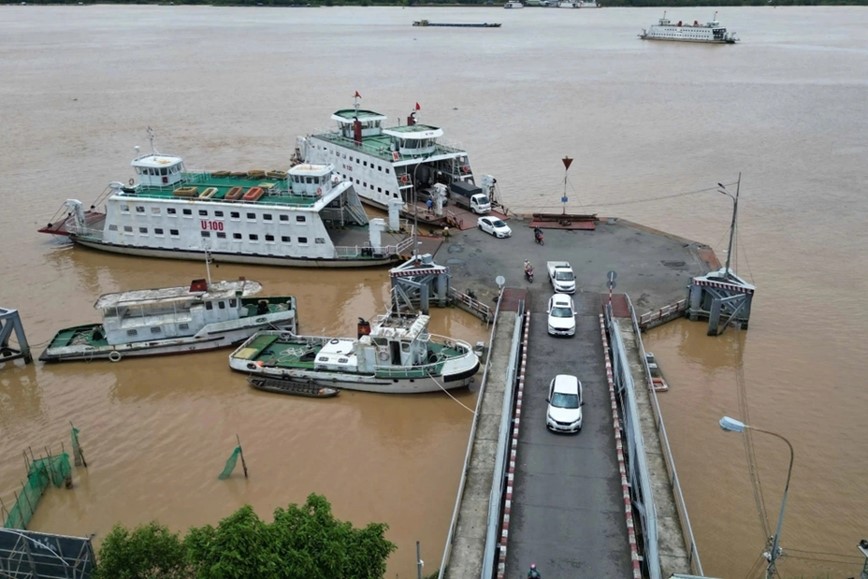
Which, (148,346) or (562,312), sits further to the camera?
(148,346)

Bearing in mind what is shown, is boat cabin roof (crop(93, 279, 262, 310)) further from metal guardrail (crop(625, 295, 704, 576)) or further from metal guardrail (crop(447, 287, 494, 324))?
metal guardrail (crop(625, 295, 704, 576))

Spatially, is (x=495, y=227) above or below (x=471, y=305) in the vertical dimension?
above

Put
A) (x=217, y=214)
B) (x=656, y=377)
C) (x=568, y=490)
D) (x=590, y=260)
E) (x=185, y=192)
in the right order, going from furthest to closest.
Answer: (x=185, y=192)
(x=217, y=214)
(x=590, y=260)
(x=656, y=377)
(x=568, y=490)

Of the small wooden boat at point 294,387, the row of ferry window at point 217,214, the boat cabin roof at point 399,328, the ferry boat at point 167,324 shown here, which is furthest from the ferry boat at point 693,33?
the small wooden boat at point 294,387

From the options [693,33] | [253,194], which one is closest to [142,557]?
[253,194]

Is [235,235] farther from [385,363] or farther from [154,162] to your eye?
[385,363]

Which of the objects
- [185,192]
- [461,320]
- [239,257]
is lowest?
[461,320]
